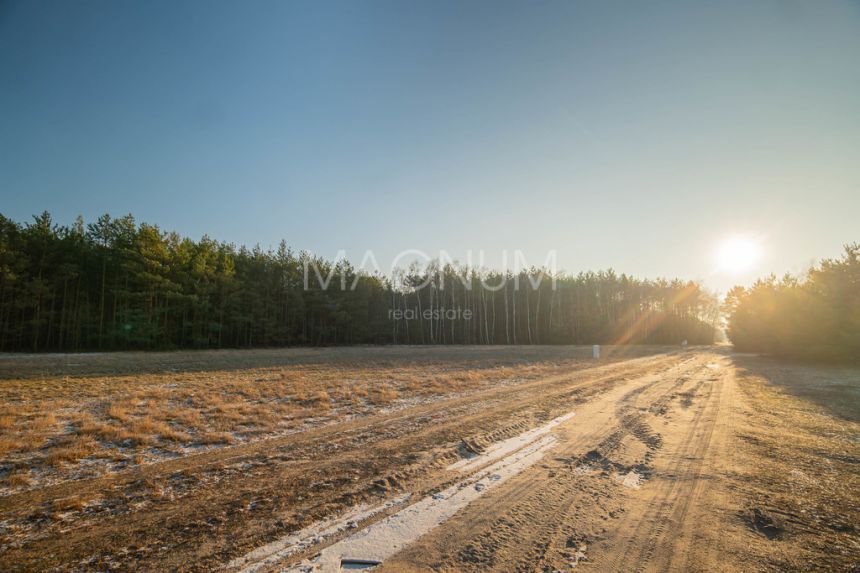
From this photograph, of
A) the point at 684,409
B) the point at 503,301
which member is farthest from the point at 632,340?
the point at 684,409

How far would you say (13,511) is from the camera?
3713mm

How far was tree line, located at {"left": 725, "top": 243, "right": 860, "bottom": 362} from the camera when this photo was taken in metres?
20.1

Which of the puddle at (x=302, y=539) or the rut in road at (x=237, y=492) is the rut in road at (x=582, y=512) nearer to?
the puddle at (x=302, y=539)

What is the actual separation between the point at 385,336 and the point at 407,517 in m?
54.8

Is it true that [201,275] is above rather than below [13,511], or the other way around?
above

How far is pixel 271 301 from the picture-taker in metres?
45.4

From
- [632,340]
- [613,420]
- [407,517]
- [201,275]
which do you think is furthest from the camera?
[632,340]

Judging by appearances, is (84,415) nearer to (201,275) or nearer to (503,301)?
(201,275)

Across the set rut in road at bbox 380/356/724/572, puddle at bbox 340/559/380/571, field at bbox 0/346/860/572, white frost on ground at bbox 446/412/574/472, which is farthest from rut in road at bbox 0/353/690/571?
rut in road at bbox 380/356/724/572

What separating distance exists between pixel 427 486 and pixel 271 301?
4608cm

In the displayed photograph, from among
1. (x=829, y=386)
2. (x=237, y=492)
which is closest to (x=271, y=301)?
(x=237, y=492)

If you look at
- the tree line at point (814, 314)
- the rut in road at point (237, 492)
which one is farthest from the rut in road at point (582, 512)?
the tree line at point (814, 314)

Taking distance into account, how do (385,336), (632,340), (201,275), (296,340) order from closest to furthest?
1. (201,275)
2. (296,340)
3. (385,336)
4. (632,340)

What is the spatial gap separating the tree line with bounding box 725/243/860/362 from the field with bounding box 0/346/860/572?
685 inches
